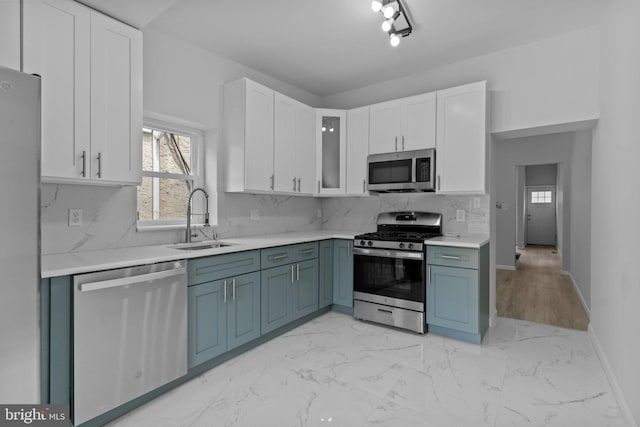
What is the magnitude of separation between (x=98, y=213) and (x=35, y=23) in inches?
45.6

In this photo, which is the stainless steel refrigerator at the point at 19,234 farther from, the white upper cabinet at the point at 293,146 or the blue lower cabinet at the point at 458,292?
the blue lower cabinet at the point at 458,292

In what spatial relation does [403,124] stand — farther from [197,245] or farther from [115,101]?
[115,101]

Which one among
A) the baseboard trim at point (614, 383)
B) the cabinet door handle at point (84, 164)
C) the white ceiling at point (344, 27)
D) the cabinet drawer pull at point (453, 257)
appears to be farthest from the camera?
the cabinet drawer pull at point (453, 257)

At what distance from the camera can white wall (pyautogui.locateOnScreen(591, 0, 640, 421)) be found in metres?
1.83

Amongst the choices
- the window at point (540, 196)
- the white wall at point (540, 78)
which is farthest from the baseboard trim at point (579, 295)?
the window at point (540, 196)

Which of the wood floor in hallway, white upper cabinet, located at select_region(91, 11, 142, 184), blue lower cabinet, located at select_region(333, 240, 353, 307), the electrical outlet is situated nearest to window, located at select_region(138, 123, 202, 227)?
the electrical outlet

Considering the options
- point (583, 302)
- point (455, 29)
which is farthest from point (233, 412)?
point (583, 302)

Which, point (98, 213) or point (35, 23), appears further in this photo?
point (98, 213)

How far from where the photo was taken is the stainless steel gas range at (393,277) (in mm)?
3055

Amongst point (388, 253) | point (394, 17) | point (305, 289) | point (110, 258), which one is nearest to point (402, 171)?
point (388, 253)

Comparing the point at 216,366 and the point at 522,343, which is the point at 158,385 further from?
the point at 522,343

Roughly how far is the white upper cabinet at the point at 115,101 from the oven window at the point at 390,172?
2.24m

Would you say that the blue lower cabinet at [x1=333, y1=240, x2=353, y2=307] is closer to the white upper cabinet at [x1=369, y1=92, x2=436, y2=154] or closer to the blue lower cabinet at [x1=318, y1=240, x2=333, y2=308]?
the blue lower cabinet at [x1=318, y1=240, x2=333, y2=308]

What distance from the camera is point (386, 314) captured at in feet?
10.6
